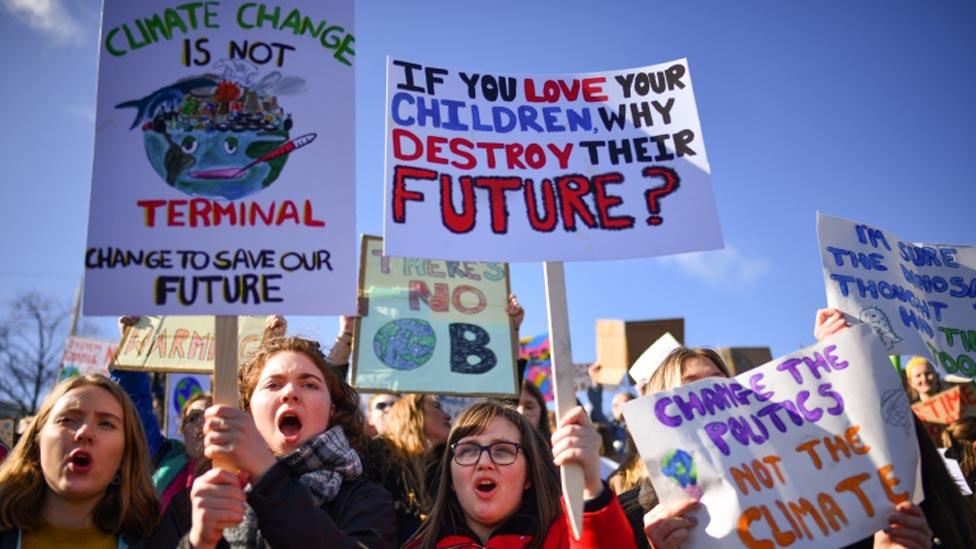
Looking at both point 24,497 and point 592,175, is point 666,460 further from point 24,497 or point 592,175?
point 24,497

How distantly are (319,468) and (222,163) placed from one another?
1.06m

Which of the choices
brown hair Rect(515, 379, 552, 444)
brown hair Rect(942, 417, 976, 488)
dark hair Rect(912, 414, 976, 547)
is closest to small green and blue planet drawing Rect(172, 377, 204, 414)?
brown hair Rect(515, 379, 552, 444)

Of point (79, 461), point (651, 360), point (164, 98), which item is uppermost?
point (164, 98)

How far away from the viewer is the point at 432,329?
549cm

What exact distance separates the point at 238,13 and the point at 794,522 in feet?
8.50

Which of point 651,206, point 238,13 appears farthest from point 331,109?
point 651,206

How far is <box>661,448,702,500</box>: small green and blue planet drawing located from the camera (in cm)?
255

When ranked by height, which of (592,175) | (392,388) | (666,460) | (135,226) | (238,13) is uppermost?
(238,13)

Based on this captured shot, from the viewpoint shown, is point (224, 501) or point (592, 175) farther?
point (592, 175)

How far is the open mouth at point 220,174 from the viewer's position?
2.48 m

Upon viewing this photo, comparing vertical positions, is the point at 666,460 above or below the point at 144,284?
below

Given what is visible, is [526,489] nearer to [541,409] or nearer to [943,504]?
[943,504]

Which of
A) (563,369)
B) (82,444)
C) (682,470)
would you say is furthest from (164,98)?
(682,470)

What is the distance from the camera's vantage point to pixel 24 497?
257cm
